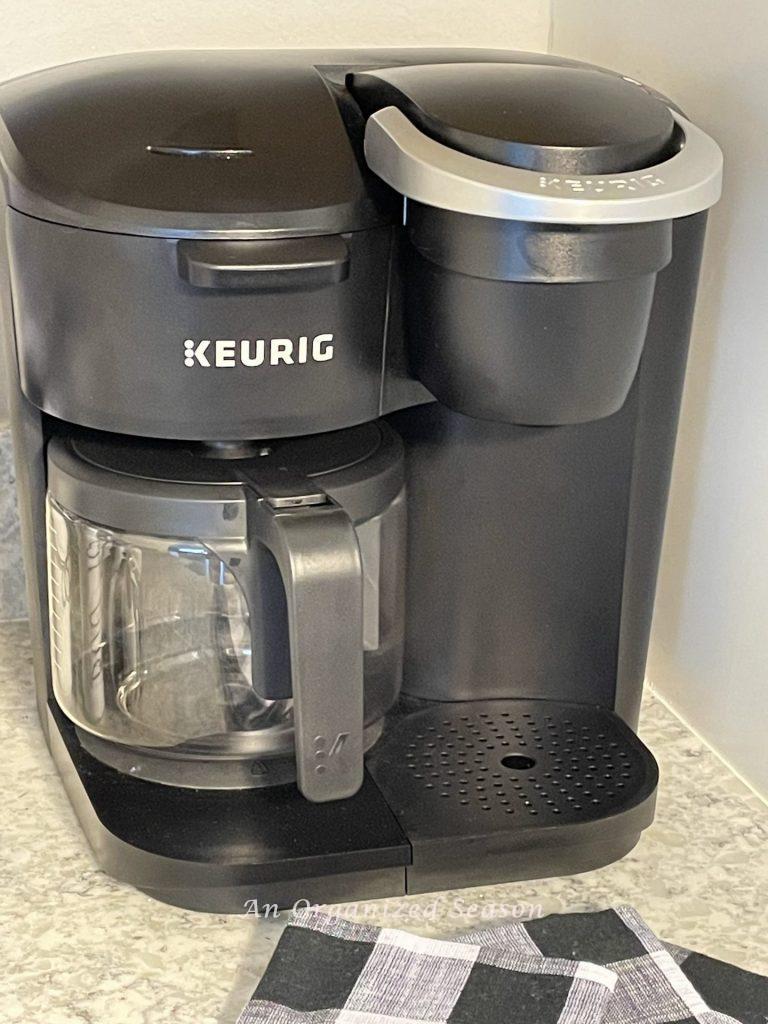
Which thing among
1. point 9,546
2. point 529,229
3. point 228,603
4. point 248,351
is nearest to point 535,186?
point 529,229

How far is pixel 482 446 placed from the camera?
2.33ft

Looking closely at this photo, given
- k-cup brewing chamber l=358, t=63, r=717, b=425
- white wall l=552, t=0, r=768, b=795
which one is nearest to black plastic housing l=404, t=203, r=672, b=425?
k-cup brewing chamber l=358, t=63, r=717, b=425

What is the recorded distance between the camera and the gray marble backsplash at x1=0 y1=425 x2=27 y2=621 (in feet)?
2.94

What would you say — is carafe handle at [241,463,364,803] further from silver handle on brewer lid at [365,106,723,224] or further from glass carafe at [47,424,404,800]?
silver handle on brewer lid at [365,106,723,224]

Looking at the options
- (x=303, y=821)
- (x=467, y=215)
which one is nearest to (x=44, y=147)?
(x=467, y=215)

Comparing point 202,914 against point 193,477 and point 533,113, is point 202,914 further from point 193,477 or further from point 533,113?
point 533,113

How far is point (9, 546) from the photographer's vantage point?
0.92 meters

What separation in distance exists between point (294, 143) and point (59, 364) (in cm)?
14

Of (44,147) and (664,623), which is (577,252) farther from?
(664,623)

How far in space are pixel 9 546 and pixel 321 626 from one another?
0.42 metres

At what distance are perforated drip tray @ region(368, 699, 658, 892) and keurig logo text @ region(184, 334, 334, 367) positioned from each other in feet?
0.76

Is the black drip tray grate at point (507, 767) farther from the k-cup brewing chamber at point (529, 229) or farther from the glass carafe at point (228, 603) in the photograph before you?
the k-cup brewing chamber at point (529, 229)

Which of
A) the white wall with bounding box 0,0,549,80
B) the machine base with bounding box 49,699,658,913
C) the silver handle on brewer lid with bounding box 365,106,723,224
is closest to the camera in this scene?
the silver handle on brewer lid with bounding box 365,106,723,224

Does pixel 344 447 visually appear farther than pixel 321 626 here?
Yes
